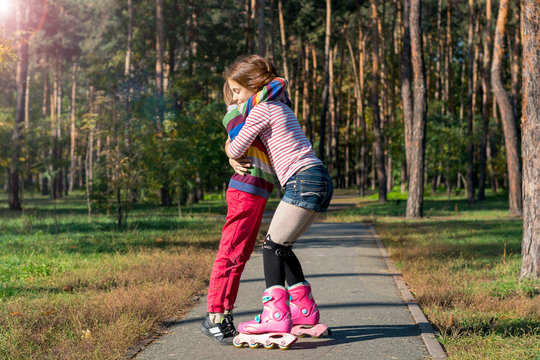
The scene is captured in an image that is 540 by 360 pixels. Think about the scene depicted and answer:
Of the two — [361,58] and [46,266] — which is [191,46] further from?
[46,266]

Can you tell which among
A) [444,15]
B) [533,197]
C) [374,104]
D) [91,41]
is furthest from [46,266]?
[444,15]

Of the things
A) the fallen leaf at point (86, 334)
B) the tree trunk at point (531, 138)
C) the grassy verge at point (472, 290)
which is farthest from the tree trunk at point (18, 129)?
the fallen leaf at point (86, 334)

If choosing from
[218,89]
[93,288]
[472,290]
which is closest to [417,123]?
[472,290]

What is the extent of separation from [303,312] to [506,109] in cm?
1709

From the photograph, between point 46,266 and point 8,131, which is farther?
point 8,131

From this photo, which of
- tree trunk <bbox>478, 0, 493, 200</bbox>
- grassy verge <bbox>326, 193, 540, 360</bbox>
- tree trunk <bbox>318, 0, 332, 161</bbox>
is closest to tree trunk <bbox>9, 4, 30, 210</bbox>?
tree trunk <bbox>318, 0, 332, 161</bbox>

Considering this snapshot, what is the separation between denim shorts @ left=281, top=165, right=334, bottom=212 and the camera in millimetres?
4629

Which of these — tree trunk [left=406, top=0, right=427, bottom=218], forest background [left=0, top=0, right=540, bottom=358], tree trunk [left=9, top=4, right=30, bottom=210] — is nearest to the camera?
forest background [left=0, top=0, right=540, bottom=358]

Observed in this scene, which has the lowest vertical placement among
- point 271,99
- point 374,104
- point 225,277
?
point 225,277

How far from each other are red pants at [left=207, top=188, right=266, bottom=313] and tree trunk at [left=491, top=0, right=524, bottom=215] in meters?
16.6

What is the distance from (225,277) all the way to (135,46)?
35082mm

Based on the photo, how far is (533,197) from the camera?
8586 mm

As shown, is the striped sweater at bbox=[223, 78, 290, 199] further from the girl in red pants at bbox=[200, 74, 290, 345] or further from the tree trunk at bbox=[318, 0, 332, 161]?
the tree trunk at bbox=[318, 0, 332, 161]

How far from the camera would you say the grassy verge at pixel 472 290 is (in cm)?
509
